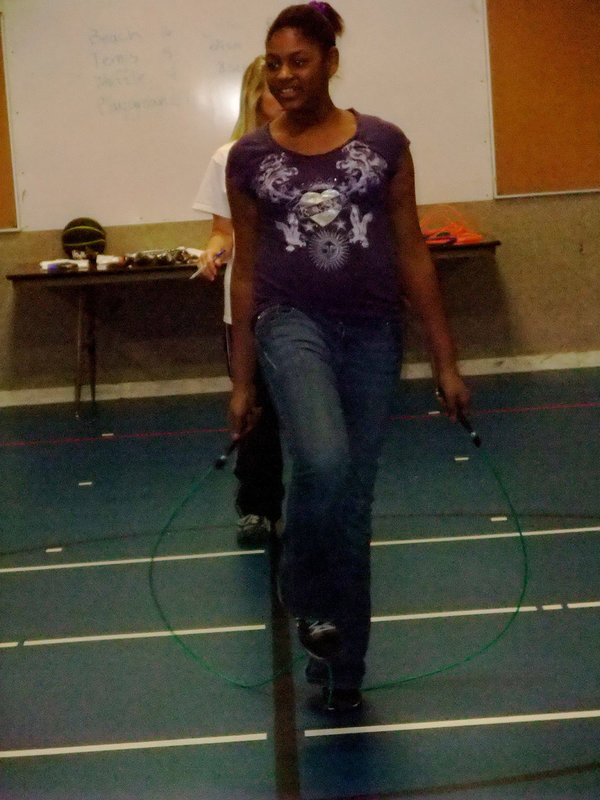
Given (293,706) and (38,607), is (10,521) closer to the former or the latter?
(38,607)

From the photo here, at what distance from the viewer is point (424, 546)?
142 inches

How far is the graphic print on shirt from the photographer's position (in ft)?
7.08

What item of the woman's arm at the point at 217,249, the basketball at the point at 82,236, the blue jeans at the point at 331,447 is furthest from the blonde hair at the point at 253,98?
the basketball at the point at 82,236

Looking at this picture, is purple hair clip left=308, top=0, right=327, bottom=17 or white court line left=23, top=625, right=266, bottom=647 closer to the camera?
purple hair clip left=308, top=0, right=327, bottom=17

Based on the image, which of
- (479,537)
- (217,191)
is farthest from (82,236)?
(479,537)

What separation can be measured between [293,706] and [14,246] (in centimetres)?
513

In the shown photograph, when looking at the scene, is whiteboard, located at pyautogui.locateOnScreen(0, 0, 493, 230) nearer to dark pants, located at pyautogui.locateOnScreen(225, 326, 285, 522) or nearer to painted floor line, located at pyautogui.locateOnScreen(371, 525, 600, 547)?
dark pants, located at pyautogui.locateOnScreen(225, 326, 285, 522)

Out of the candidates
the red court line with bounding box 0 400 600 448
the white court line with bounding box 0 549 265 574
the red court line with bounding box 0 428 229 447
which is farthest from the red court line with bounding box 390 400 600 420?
the white court line with bounding box 0 549 265 574

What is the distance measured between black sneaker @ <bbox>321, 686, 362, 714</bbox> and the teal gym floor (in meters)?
0.03

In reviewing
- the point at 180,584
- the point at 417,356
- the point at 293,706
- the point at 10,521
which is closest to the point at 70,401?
the point at 417,356

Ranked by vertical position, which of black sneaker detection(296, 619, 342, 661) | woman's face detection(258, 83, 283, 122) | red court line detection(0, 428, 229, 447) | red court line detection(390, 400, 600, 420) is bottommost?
red court line detection(390, 400, 600, 420)

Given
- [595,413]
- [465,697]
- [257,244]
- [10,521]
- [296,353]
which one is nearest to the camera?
[296,353]

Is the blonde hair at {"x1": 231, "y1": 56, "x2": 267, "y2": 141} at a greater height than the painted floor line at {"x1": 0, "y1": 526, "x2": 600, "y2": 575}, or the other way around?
the blonde hair at {"x1": 231, "y1": 56, "x2": 267, "y2": 141}

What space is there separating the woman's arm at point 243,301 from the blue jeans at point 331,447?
10 cm
